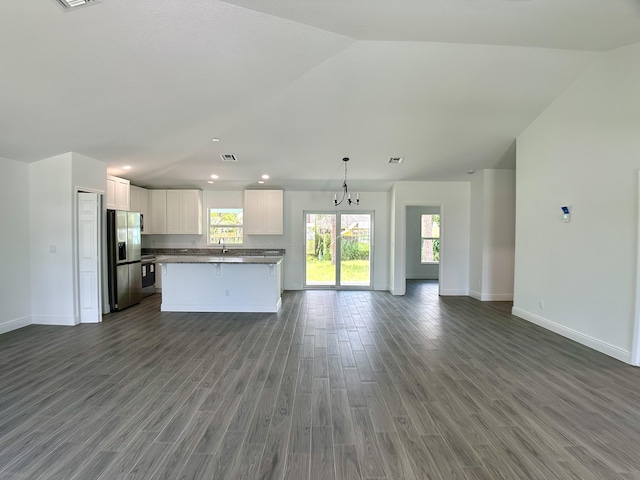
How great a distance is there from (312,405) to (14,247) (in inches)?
196

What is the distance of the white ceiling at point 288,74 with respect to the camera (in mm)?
2461

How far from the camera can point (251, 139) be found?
4922 millimetres

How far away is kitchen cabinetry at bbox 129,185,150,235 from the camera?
6777 mm

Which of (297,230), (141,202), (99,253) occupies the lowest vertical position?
(99,253)

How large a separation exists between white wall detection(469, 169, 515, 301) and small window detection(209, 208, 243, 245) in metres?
5.79

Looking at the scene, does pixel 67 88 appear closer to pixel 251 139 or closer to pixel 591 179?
pixel 251 139

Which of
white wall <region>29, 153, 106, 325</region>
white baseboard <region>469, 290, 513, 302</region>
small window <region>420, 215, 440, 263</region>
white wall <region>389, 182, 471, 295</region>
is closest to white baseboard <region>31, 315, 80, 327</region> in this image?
white wall <region>29, 153, 106, 325</region>

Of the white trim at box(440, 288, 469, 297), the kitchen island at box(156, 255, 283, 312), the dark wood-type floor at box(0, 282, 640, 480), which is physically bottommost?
the dark wood-type floor at box(0, 282, 640, 480)

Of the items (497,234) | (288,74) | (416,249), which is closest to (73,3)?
(288,74)

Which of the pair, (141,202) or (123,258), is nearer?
(123,258)

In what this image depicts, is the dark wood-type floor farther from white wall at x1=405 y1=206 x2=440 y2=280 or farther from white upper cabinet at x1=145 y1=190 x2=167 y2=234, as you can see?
white wall at x1=405 y1=206 x2=440 y2=280

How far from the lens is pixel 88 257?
15.2ft

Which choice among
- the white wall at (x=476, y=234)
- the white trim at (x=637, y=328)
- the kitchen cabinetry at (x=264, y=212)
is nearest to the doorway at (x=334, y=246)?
the kitchen cabinetry at (x=264, y=212)

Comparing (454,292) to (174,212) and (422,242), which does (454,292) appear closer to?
(422,242)
